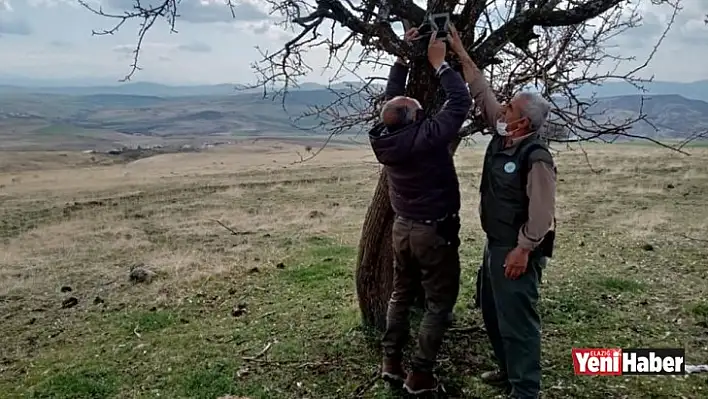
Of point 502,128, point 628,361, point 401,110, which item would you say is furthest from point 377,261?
point 628,361

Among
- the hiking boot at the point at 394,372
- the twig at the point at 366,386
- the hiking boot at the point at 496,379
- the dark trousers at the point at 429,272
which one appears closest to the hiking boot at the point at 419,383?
the dark trousers at the point at 429,272

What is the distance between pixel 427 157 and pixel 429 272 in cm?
86

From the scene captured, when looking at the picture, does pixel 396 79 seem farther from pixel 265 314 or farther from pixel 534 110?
pixel 265 314

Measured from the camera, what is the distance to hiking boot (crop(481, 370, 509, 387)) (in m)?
5.02

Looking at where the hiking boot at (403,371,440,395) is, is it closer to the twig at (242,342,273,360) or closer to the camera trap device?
the twig at (242,342,273,360)

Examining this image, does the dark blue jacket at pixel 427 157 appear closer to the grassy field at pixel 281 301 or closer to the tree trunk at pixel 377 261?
the tree trunk at pixel 377 261

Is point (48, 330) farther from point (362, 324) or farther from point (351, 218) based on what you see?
point (351, 218)

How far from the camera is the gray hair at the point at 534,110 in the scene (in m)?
4.05

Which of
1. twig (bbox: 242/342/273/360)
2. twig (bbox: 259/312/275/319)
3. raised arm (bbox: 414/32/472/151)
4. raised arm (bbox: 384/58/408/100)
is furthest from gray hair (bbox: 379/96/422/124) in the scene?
twig (bbox: 259/312/275/319)

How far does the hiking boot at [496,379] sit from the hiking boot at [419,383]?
51 cm

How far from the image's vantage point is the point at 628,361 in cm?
553

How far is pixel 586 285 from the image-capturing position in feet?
26.5

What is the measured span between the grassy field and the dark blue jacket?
159cm

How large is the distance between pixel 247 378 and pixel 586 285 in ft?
15.8
